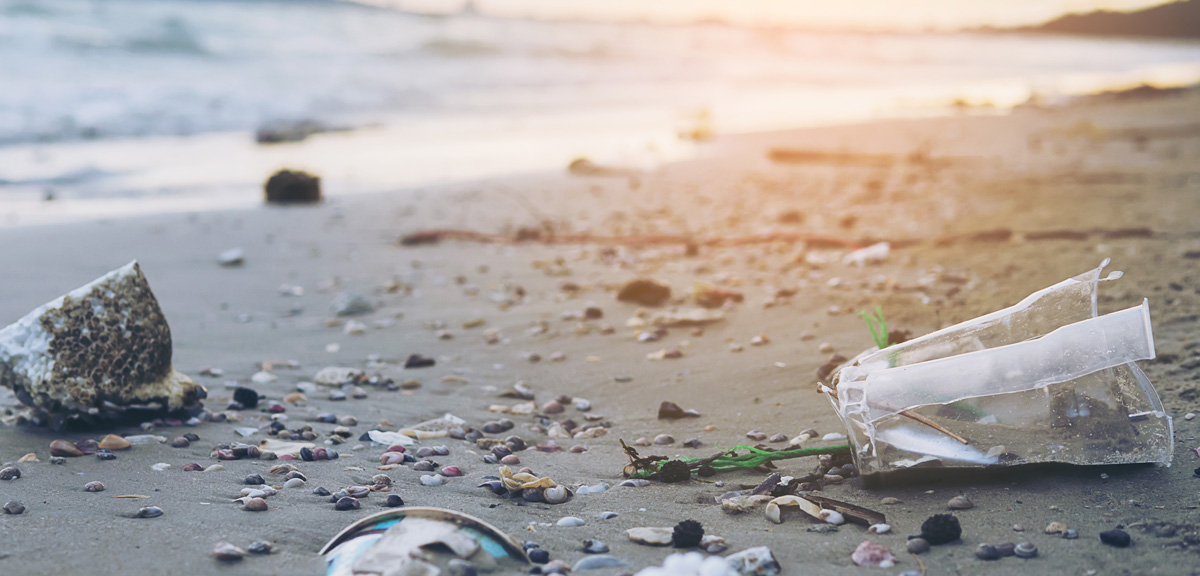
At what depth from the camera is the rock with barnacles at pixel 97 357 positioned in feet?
8.44

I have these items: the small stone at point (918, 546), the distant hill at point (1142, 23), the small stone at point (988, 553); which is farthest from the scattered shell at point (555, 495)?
the distant hill at point (1142, 23)

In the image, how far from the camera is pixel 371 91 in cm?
1881

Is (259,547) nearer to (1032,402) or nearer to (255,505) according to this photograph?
(255,505)

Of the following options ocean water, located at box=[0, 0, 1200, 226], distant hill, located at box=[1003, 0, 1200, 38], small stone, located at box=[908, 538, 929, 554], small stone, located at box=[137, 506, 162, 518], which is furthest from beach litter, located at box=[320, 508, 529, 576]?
distant hill, located at box=[1003, 0, 1200, 38]

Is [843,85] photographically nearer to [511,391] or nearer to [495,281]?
[495,281]

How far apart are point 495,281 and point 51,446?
9.30ft

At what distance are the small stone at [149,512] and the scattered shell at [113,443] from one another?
518 millimetres

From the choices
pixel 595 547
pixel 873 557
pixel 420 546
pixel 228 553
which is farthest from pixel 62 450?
pixel 873 557

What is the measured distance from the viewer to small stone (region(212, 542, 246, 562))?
1852mm

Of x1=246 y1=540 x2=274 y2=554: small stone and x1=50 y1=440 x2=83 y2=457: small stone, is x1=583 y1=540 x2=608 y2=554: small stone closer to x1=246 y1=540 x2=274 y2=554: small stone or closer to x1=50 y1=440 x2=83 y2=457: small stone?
x1=246 y1=540 x2=274 y2=554: small stone

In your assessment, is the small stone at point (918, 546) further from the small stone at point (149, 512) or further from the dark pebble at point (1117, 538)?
the small stone at point (149, 512)

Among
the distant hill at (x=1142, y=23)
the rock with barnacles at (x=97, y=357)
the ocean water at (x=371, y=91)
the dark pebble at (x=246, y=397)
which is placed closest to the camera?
the rock with barnacles at (x=97, y=357)

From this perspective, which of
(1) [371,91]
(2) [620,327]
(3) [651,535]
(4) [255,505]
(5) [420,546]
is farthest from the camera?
(1) [371,91]

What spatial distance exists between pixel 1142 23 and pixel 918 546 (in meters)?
47.8
